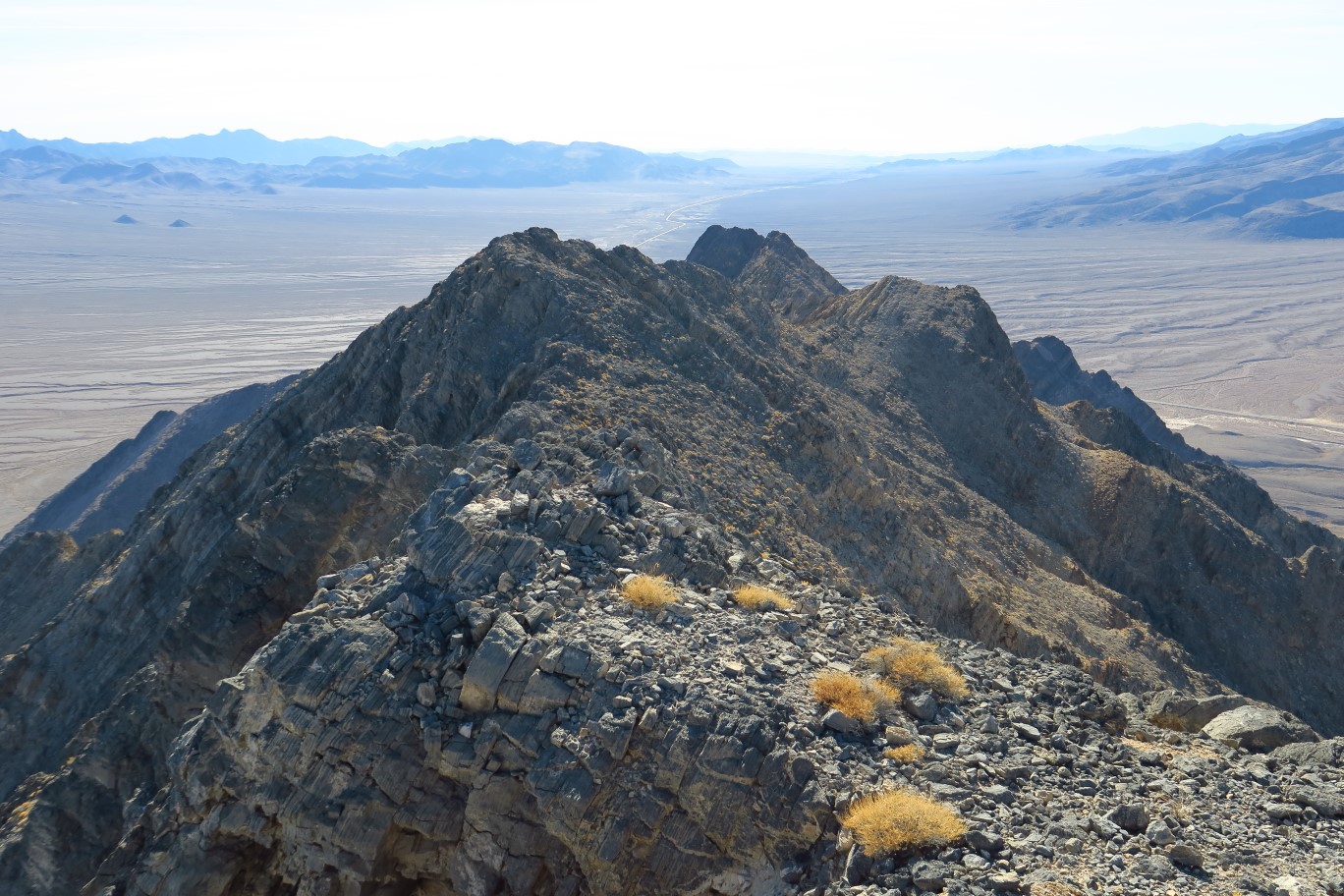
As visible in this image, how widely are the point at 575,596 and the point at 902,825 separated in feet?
16.2

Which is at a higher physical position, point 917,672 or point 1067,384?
point 917,672

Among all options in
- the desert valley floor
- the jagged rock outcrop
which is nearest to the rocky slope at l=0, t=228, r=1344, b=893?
the jagged rock outcrop

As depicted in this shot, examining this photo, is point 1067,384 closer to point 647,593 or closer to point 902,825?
point 647,593

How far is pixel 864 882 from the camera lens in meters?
9.57

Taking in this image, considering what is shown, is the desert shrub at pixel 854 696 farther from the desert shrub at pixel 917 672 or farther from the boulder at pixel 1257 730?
the boulder at pixel 1257 730

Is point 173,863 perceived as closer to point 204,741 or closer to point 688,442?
point 204,741

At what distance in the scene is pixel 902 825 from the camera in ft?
31.8

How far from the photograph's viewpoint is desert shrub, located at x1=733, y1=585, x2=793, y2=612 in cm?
1352

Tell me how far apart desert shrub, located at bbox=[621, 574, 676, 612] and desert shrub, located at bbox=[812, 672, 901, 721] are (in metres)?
2.20

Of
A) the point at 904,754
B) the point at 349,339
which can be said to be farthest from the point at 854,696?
the point at 349,339

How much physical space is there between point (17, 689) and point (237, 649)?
7891 mm

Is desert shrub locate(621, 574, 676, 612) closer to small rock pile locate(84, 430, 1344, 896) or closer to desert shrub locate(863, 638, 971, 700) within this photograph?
small rock pile locate(84, 430, 1344, 896)

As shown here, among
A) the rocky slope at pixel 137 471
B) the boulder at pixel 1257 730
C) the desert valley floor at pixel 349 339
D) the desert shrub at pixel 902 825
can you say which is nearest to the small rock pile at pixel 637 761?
the boulder at pixel 1257 730

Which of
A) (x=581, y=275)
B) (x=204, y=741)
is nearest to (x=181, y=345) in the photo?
(x=581, y=275)
